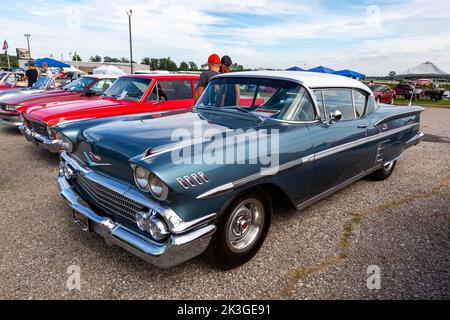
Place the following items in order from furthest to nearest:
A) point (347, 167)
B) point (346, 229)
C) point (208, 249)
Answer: point (347, 167)
point (346, 229)
point (208, 249)

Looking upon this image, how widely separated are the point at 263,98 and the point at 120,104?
3.24 meters

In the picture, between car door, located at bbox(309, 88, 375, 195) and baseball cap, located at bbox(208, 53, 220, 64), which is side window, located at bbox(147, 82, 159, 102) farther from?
car door, located at bbox(309, 88, 375, 195)

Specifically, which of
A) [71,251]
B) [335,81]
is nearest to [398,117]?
[335,81]

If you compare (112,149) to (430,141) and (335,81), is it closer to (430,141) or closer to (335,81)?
(335,81)

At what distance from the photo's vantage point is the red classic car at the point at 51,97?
6922 millimetres

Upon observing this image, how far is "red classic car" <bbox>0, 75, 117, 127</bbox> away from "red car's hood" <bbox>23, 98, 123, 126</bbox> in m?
1.14

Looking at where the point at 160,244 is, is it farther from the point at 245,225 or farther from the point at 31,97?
the point at 31,97

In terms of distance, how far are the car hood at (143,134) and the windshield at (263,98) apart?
0.18m

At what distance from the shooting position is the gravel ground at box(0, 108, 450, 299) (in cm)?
239

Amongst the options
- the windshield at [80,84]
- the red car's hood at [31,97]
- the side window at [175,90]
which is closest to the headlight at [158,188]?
the side window at [175,90]

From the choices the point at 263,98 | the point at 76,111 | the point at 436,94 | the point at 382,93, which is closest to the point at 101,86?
the point at 76,111

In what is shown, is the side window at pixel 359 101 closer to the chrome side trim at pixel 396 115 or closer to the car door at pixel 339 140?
the car door at pixel 339 140

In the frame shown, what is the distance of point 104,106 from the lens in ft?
18.1
